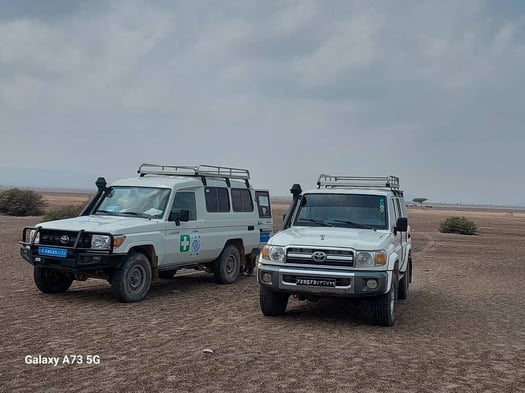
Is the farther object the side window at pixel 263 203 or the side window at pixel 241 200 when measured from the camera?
the side window at pixel 263 203

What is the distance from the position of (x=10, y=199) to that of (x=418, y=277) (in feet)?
92.0

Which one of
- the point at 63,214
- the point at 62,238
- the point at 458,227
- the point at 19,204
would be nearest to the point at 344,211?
the point at 62,238

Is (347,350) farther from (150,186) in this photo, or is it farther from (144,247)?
(150,186)

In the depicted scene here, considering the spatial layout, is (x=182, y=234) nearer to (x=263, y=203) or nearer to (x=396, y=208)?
(x=396, y=208)

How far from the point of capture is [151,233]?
10047mm

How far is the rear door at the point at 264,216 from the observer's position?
14945 millimetres

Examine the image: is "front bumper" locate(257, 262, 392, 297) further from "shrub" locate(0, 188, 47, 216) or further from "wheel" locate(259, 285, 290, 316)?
"shrub" locate(0, 188, 47, 216)

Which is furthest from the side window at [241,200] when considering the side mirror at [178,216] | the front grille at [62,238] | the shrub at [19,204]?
the shrub at [19,204]

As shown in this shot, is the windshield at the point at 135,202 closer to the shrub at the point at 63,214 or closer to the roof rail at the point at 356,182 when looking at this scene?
the roof rail at the point at 356,182

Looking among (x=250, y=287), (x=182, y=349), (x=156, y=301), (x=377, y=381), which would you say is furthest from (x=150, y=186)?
(x=377, y=381)

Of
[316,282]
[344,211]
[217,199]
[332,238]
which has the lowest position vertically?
[316,282]

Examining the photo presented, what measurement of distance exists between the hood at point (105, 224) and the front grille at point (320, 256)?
9.14 ft

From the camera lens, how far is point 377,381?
583cm

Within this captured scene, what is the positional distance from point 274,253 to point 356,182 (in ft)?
9.96
